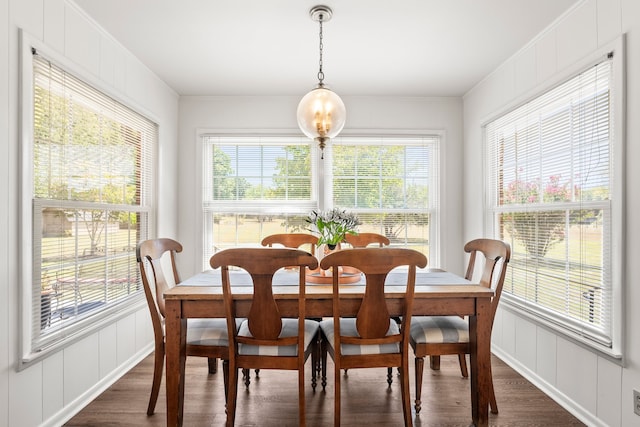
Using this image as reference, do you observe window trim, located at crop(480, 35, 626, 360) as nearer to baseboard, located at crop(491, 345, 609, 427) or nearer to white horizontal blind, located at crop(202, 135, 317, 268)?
baseboard, located at crop(491, 345, 609, 427)

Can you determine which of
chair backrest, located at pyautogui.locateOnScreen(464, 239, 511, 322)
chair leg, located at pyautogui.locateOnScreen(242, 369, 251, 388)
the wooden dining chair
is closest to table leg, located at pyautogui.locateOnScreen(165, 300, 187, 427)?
chair leg, located at pyautogui.locateOnScreen(242, 369, 251, 388)

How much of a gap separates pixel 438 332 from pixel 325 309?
27.0 inches

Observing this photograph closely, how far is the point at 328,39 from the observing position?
2.68m

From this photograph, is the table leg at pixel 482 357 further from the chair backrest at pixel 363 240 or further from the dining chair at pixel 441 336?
the chair backrest at pixel 363 240

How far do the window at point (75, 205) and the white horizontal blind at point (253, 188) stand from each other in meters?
0.87

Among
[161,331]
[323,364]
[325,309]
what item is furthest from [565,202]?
[161,331]

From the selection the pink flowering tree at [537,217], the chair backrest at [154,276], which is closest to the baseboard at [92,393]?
the chair backrest at [154,276]

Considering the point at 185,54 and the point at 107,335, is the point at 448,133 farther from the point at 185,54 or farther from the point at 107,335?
the point at 107,335

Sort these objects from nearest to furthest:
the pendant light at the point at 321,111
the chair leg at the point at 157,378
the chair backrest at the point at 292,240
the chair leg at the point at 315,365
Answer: the chair leg at the point at 157,378 < the pendant light at the point at 321,111 < the chair leg at the point at 315,365 < the chair backrest at the point at 292,240

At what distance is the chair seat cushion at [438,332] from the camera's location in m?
2.10

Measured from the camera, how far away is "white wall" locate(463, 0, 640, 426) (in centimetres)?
188

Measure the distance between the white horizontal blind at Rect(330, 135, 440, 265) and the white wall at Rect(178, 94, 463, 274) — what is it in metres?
0.14
